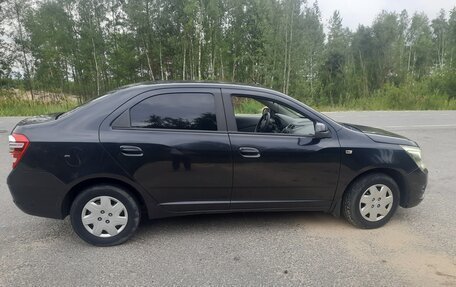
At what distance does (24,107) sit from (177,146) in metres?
14.4

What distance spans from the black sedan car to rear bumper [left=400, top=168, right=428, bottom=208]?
0.5 inches

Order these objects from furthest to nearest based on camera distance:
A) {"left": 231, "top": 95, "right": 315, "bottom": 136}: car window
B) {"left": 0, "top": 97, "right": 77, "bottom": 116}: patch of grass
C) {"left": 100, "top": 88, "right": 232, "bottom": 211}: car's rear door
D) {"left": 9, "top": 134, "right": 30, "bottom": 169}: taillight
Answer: {"left": 0, "top": 97, "right": 77, "bottom": 116}: patch of grass, {"left": 231, "top": 95, "right": 315, "bottom": 136}: car window, {"left": 100, "top": 88, "right": 232, "bottom": 211}: car's rear door, {"left": 9, "top": 134, "right": 30, "bottom": 169}: taillight

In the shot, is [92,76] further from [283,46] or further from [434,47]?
[434,47]

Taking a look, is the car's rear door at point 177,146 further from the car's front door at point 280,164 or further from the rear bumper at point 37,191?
the rear bumper at point 37,191

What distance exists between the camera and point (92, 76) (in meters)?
21.4

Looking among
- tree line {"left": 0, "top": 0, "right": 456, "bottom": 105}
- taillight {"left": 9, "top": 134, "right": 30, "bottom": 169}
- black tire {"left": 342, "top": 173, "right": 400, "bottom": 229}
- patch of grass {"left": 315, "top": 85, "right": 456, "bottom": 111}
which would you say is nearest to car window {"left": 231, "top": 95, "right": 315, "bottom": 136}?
black tire {"left": 342, "top": 173, "right": 400, "bottom": 229}

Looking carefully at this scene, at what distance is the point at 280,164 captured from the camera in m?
3.21

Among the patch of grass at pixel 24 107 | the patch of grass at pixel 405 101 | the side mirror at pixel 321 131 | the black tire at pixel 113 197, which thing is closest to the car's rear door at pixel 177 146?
the black tire at pixel 113 197

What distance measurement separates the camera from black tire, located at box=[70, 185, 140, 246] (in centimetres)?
299

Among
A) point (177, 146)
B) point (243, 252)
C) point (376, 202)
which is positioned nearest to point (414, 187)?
point (376, 202)

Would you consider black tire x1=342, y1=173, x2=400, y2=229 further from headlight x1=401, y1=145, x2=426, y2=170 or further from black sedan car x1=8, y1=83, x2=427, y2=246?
headlight x1=401, y1=145, x2=426, y2=170

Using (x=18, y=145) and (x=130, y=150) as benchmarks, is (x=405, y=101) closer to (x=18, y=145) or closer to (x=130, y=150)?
(x=130, y=150)

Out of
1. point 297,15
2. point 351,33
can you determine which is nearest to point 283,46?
point 297,15

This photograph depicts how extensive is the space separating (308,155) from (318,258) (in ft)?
3.34
